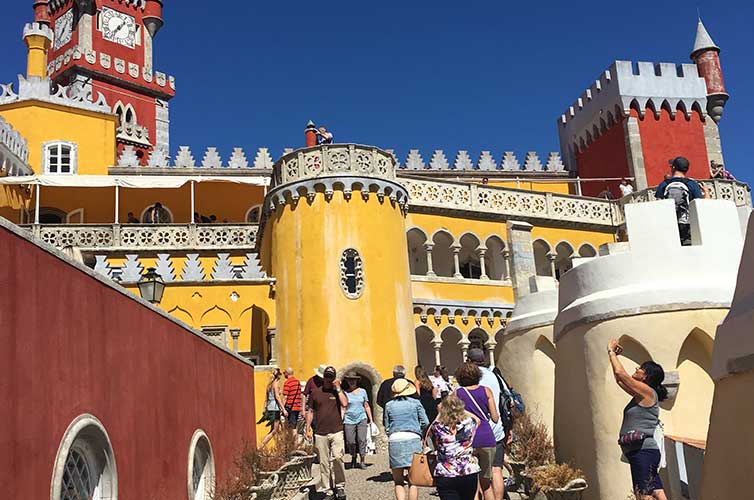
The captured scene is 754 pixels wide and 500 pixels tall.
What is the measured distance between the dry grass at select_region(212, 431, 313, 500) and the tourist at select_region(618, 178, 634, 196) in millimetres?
22259

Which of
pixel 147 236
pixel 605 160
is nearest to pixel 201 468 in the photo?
pixel 147 236

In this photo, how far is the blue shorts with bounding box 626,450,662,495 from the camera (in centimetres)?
747

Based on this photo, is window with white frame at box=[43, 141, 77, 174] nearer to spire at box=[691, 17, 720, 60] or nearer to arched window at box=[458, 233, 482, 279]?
arched window at box=[458, 233, 482, 279]

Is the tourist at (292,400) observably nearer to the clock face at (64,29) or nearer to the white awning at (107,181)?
the white awning at (107,181)

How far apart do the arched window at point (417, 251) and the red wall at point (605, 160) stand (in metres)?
10.4

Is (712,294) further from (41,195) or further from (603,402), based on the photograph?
(41,195)

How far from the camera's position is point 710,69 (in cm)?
3831

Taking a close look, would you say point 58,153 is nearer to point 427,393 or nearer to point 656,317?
point 427,393

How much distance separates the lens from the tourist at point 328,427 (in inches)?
482

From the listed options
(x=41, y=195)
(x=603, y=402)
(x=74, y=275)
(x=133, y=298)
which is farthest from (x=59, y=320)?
(x=41, y=195)

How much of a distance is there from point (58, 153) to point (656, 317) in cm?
3010

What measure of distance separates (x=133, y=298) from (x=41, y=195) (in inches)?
990

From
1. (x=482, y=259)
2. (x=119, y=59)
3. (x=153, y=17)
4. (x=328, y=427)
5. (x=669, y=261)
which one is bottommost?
(x=328, y=427)

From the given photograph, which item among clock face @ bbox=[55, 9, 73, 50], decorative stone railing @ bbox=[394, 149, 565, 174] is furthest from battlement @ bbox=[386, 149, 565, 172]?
clock face @ bbox=[55, 9, 73, 50]
